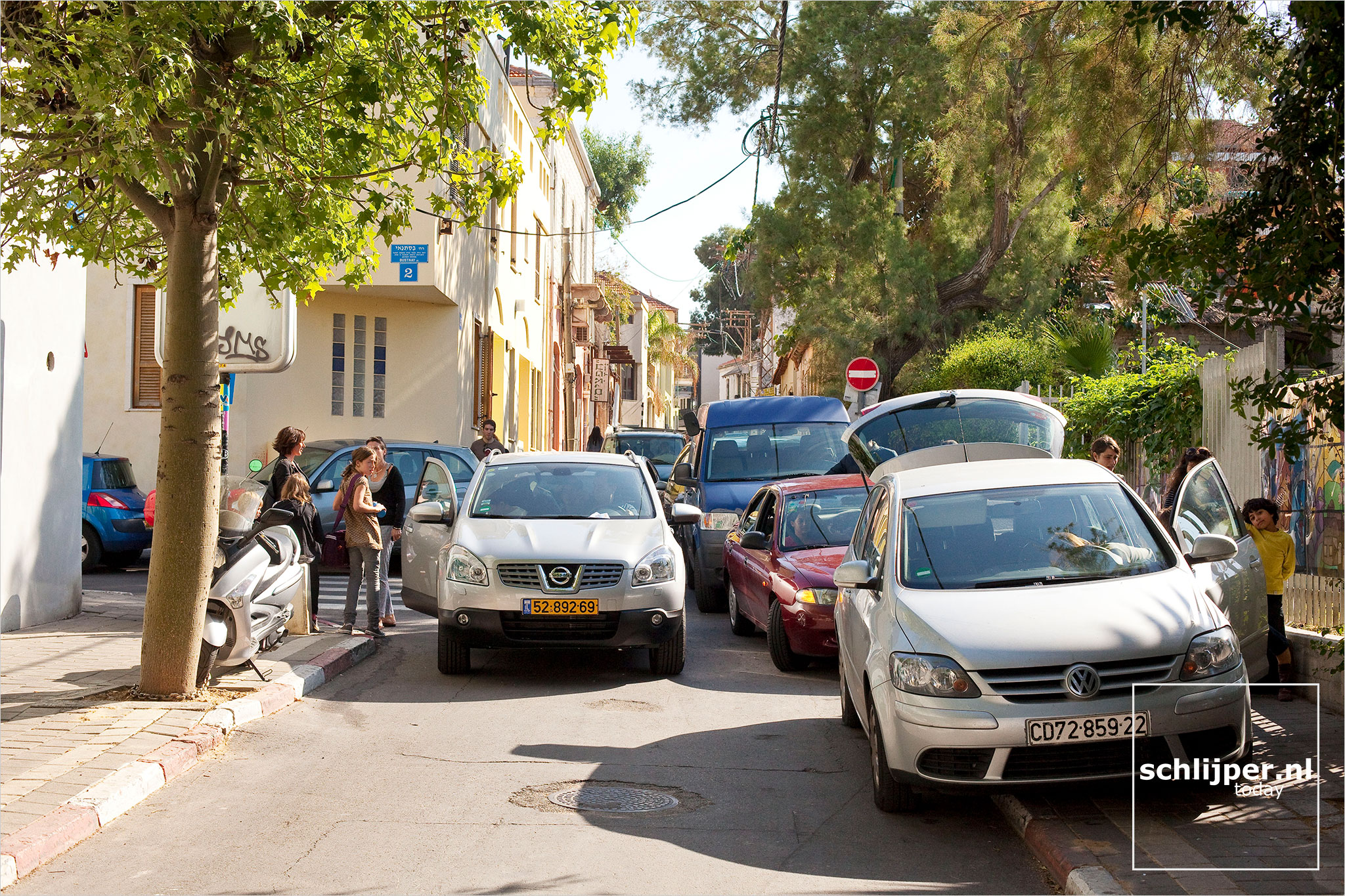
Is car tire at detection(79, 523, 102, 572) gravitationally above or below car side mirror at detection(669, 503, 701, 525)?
below

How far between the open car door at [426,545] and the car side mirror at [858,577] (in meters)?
4.52

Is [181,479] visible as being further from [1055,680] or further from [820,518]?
[820,518]

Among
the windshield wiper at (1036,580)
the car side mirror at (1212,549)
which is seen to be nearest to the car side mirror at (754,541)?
the windshield wiper at (1036,580)

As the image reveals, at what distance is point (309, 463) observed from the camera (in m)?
18.1

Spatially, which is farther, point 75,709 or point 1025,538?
point 75,709

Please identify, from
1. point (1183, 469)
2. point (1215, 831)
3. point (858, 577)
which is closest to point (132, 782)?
point (858, 577)

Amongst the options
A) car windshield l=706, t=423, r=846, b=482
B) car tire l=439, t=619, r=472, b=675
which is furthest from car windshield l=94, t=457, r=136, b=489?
car tire l=439, t=619, r=472, b=675

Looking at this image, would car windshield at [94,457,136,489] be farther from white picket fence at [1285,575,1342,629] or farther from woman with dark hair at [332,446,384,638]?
white picket fence at [1285,575,1342,629]

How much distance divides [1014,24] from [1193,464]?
163 inches

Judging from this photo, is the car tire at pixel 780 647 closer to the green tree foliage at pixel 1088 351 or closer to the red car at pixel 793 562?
the red car at pixel 793 562

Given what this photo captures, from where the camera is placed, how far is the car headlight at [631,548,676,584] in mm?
10070

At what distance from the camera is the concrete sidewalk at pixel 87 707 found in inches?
249

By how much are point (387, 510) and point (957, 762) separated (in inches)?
325

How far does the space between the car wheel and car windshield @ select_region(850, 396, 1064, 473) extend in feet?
22.2
